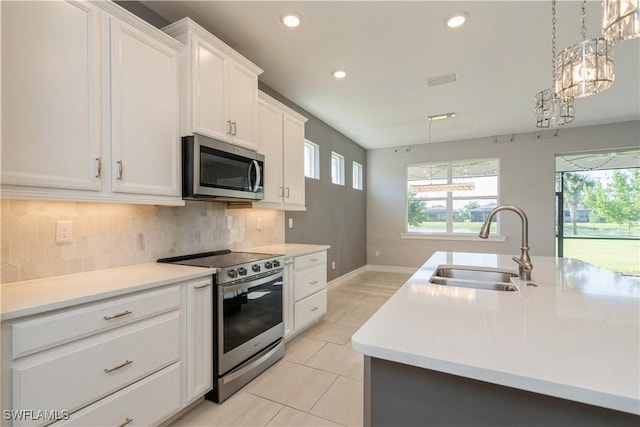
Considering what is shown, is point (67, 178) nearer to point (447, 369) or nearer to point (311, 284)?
point (447, 369)

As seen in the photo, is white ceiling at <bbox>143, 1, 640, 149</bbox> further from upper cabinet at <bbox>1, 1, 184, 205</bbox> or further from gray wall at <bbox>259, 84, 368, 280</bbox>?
upper cabinet at <bbox>1, 1, 184, 205</bbox>

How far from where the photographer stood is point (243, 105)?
97.1 inches

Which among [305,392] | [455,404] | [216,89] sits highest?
[216,89]

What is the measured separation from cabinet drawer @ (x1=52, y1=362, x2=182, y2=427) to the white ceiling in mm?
2477

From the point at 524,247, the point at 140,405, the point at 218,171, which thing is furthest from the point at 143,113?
the point at 524,247

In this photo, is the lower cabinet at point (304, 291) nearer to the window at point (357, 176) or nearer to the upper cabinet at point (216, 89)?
the upper cabinet at point (216, 89)

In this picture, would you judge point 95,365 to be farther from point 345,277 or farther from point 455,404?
point 345,277

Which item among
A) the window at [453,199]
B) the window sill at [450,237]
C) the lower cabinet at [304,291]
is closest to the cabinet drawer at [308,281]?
the lower cabinet at [304,291]

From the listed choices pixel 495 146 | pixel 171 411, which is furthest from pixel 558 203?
pixel 171 411

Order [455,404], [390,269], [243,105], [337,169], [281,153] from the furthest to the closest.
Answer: [390,269]
[337,169]
[281,153]
[243,105]
[455,404]

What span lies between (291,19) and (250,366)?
8.75 ft

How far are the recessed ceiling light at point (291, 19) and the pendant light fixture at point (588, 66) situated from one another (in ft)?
5.77

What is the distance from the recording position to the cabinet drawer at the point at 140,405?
4.39 ft

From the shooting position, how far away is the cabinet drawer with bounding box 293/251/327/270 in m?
2.89
